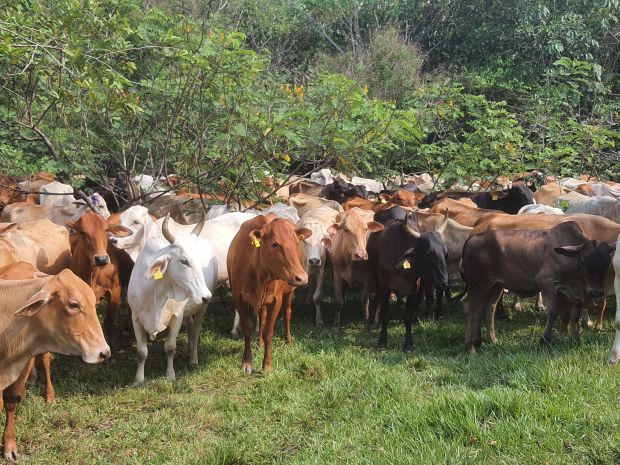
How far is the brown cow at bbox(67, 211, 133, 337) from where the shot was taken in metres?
6.61

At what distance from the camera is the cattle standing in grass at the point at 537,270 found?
6.36 meters

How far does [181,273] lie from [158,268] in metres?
0.22

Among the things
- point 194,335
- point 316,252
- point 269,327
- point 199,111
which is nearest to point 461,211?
point 316,252

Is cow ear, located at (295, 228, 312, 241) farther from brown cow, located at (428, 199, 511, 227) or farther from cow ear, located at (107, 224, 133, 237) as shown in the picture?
brown cow, located at (428, 199, 511, 227)

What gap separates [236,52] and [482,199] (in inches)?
265

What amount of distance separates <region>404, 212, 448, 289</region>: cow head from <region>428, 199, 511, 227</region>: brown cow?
2.30 metres

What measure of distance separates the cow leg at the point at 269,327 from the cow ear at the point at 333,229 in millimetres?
1855

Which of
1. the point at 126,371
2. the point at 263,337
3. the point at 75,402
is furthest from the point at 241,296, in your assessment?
the point at 75,402

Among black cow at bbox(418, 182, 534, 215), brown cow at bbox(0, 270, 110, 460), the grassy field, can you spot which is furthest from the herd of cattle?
black cow at bbox(418, 182, 534, 215)

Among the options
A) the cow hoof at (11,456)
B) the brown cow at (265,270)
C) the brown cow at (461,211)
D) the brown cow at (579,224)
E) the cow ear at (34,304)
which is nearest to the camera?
the cow ear at (34,304)

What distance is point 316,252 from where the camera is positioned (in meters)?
8.20

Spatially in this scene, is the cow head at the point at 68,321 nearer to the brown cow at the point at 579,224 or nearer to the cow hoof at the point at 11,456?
the cow hoof at the point at 11,456

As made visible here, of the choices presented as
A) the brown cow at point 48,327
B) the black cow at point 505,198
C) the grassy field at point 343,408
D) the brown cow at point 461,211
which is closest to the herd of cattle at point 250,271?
the brown cow at point 48,327

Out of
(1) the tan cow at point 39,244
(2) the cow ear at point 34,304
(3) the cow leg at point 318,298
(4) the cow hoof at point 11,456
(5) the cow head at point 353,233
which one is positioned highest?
(2) the cow ear at point 34,304
